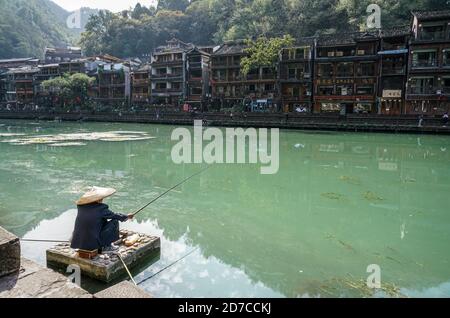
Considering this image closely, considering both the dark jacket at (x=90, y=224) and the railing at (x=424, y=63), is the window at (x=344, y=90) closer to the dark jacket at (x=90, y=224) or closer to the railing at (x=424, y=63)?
the railing at (x=424, y=63)

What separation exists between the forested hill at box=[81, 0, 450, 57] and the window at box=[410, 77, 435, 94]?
1468cm

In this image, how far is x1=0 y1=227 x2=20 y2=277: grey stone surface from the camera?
3.76 metres

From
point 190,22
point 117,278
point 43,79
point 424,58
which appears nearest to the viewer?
point 117,278

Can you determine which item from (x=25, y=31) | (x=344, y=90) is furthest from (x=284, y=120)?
(x=25, y=31)

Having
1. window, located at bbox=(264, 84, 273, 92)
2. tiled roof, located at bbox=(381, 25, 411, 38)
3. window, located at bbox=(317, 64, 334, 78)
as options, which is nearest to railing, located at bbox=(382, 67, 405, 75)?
tiled roof, located at bbox=(381, 25, 411, 38)

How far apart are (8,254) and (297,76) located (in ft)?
140

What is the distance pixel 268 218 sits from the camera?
920cm

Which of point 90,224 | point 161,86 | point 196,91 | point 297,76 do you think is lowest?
point 90,224

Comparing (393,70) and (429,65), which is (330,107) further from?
(429,65)

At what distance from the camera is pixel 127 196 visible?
11.4m

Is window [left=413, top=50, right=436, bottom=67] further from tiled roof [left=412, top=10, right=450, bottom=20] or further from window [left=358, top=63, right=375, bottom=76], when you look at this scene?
window [left=358, top=63, right=375, bottom=76]

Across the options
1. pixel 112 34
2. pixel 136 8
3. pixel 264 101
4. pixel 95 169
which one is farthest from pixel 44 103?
pixel 95 169

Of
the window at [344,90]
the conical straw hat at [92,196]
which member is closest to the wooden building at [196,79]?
the window at [344,90]

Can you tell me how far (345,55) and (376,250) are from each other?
38140 millimetres
